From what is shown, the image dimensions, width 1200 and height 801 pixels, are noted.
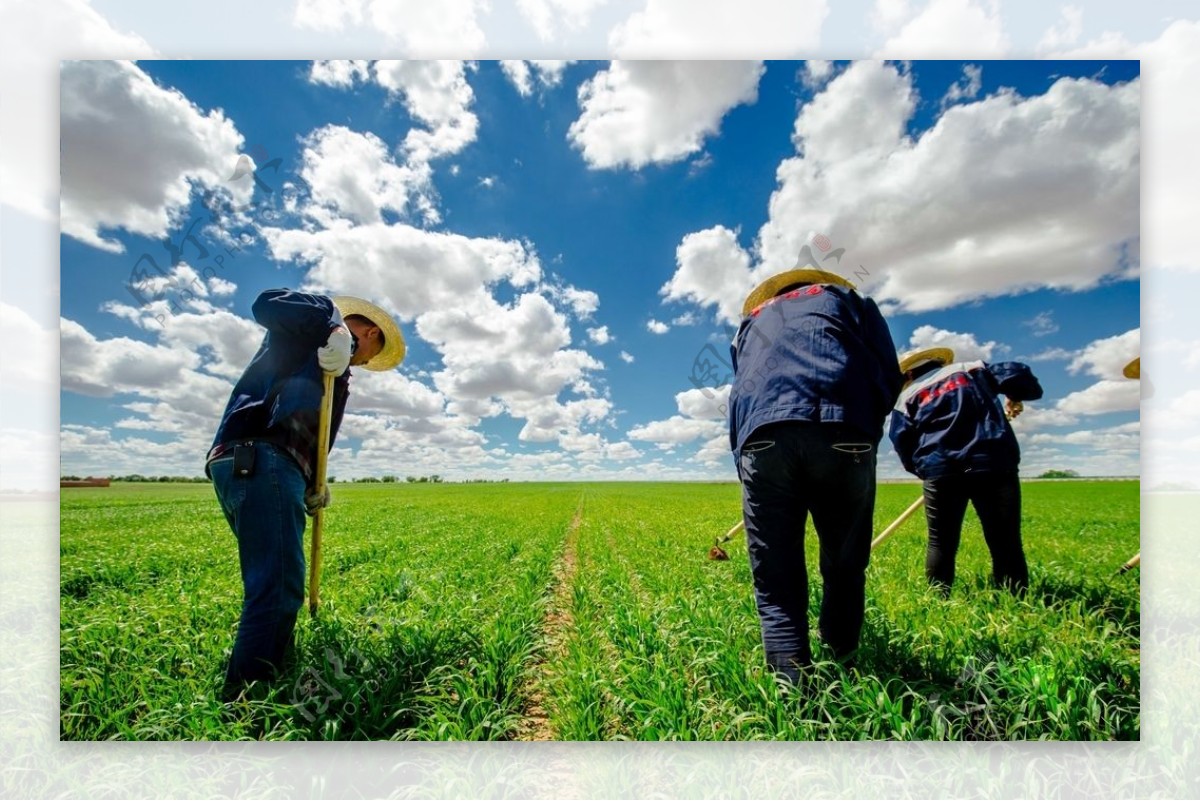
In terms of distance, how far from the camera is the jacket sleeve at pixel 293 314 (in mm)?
2363

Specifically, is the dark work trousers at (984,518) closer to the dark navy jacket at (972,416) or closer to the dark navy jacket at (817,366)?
the dark navy jacket at (972,416)

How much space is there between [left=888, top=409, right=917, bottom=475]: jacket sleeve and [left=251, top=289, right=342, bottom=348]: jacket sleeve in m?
3.23

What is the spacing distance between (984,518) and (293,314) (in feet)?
12.2

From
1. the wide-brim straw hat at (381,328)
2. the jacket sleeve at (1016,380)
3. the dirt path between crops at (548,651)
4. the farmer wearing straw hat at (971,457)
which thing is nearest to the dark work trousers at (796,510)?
the dirt path between crops at (548,651)

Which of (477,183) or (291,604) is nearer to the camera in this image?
(291,604)

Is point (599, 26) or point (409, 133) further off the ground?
point (599, 26)

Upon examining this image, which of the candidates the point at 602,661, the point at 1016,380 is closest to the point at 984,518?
the point at 1016,380

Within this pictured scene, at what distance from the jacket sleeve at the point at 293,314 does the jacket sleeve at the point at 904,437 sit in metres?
3.23

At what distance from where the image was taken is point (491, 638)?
285 centimetres

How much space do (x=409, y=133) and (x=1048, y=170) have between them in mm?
3378

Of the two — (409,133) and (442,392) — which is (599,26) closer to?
(409,133)

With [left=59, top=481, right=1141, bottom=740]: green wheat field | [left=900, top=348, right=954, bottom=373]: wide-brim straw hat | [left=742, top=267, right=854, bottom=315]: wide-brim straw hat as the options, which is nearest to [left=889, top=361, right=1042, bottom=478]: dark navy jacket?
[left=900, top=348, right=954, bottom=373]: wide-brim straw hat

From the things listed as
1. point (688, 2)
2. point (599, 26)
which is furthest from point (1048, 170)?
point (599, 26)

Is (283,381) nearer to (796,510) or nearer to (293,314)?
(293,314)
